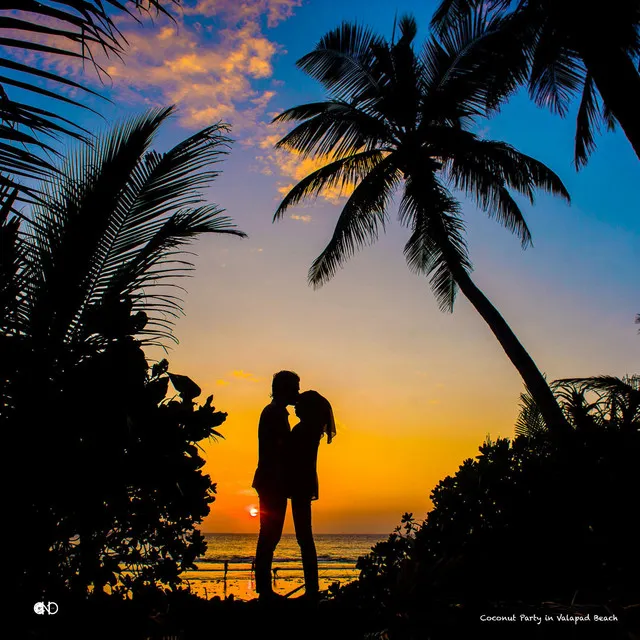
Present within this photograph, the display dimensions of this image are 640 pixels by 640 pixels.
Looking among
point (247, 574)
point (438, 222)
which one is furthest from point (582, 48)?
point (247, 574)

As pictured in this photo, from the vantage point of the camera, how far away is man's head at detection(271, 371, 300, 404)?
436 cm

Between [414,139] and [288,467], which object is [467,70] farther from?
[288,467]

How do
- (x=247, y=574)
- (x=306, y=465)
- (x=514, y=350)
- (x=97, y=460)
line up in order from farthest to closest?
(x=247, y=574)
(x=514, y=350)
(x=306, y=465)
(x=97, y=460)

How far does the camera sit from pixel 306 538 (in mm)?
4191

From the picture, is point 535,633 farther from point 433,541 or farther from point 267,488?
point 267,488

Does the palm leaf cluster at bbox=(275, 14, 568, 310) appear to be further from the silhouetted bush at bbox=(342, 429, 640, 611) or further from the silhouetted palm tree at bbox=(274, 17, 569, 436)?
the silhouetted bush at bbox=(342, 429, 640, 611)

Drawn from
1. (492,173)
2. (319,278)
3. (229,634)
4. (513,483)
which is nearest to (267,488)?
(229,634)

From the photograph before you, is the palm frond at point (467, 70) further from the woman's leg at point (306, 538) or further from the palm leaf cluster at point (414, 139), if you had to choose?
the woman's leg at point (306, 538)

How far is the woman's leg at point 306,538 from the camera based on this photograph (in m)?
4.11

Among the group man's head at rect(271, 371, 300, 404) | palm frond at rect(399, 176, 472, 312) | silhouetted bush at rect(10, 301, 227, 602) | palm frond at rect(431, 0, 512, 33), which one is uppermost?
palm frond at rect(431, 0, 512, 33)

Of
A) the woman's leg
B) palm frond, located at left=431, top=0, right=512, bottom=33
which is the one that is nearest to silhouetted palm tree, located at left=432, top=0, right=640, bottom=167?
palm frond, located at left=431, top=0, right=512, bottom=33

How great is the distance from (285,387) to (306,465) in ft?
2.21

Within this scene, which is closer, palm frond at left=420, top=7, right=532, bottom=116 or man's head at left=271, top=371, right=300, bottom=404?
man's head at left=271, top=371, right=300, bottom=404

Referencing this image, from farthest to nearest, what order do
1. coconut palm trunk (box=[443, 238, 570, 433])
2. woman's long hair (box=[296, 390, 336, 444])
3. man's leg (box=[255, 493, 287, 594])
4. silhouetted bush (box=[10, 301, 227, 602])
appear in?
coconut palm trunk (box=[443, 238, 570, 433]) → woman's long hair (box=[296, 390, 336, 444]) → man's leg (box=[255, 493, 287, 594]) → silhouetted bush (box=[10, 301, 227, 602])
